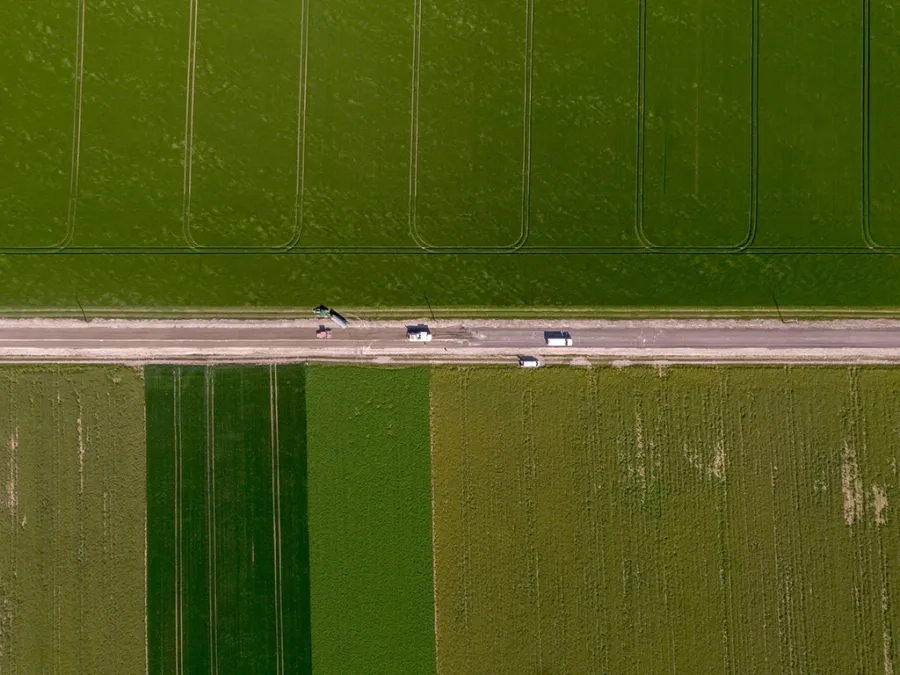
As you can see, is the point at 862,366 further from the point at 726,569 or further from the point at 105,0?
the point at 105,0

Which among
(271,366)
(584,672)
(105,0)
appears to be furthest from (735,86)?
(105,0)

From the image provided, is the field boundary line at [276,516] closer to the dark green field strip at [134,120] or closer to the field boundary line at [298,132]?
the field boundary line at [298,132]

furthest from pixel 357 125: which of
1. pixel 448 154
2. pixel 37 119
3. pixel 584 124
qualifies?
pixel 37 119

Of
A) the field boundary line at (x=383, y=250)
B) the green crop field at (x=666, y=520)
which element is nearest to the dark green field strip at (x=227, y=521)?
the field boundary line at (x=383, y=250)

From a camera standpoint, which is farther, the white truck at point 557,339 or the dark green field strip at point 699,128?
the dark green field strip at point 699,128

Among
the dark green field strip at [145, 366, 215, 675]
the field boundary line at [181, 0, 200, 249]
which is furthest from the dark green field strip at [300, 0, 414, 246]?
the dark green field strip at [145, 366, 215, 675]
